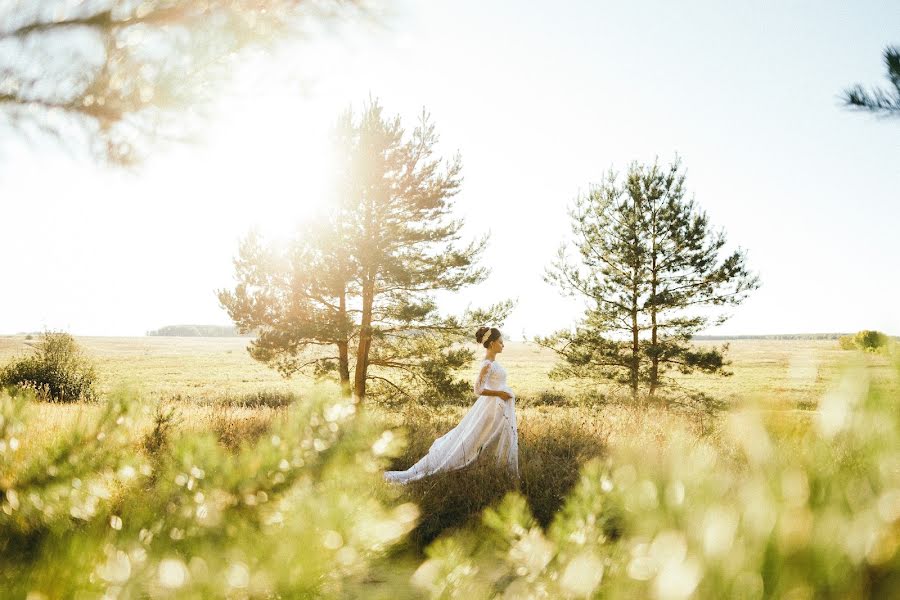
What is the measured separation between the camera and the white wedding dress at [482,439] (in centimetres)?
704

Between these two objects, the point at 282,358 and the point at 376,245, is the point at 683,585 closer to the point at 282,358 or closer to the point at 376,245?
the point at 376,245

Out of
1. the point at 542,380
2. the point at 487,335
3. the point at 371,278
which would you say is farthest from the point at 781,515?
the point at 542,380

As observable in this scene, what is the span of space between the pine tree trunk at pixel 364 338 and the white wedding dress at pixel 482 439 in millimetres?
6567

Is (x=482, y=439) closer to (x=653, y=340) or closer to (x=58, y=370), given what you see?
(x=653, y=340)

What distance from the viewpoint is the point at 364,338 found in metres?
14.0

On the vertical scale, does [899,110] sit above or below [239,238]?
below

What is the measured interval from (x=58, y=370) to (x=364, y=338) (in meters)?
9.96

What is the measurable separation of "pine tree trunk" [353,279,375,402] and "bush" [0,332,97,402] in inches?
311

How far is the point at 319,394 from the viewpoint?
4.48 feet

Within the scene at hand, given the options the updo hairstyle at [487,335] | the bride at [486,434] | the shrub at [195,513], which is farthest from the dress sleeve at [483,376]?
the shrub at [195,513]

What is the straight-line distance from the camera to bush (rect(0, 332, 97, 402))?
614 inches

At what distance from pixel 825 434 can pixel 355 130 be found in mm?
14351

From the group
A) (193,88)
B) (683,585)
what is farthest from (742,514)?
(193,88)

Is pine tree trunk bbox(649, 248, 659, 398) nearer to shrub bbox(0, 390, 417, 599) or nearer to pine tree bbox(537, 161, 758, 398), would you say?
pine tree bbox(537, 161, 758, 398)
